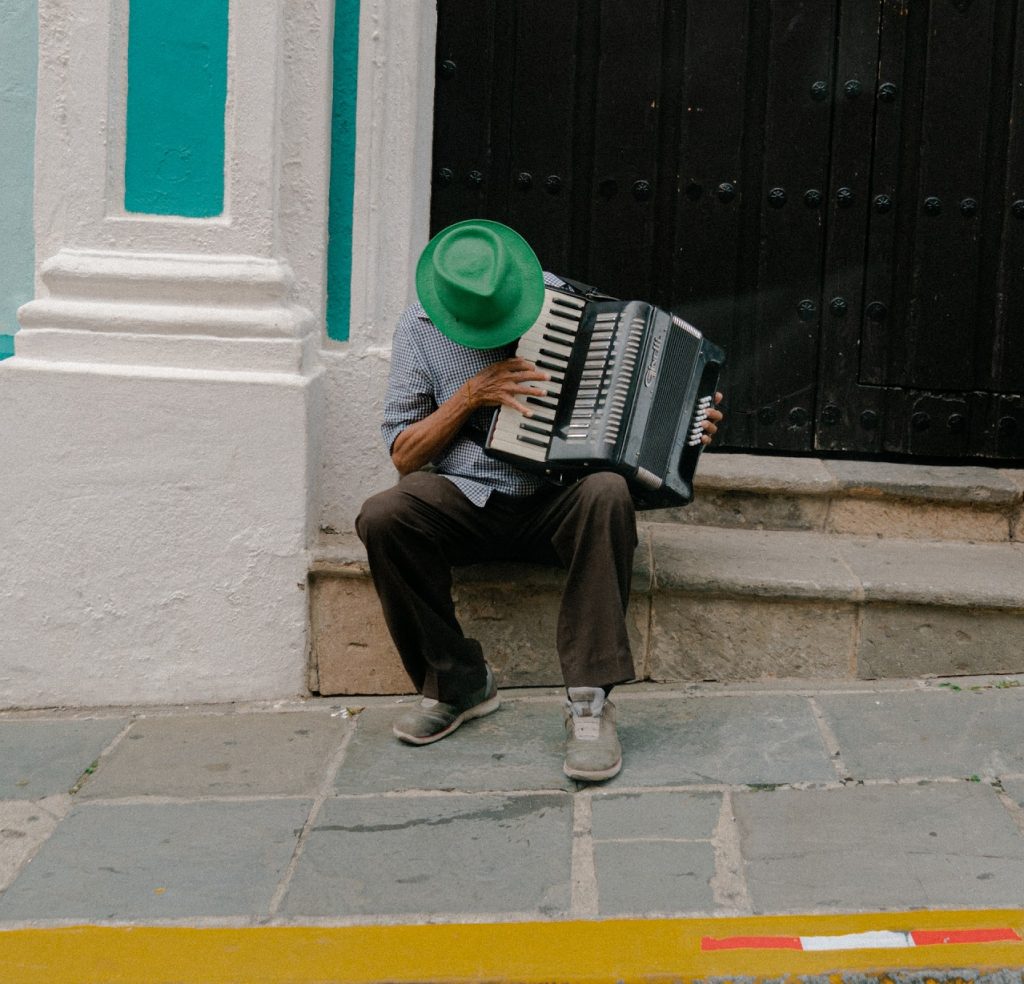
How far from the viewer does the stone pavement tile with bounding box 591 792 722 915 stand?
2770mm

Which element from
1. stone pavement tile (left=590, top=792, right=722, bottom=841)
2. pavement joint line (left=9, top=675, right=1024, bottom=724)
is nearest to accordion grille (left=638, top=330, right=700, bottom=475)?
pavement joint line (left=9, top=675, right=1024, bottom=724)

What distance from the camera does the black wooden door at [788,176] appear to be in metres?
4.20

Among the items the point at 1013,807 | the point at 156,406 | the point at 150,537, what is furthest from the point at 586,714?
the point at 156,406

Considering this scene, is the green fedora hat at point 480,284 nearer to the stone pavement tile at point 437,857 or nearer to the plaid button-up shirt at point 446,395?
the plaid button-up shirt at point 446,395

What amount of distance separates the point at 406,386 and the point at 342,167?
751 mm

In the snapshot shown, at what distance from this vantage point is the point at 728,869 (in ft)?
9.43

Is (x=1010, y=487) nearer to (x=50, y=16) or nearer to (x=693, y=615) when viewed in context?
(x=693, y=615)

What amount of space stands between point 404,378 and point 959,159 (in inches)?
72.5

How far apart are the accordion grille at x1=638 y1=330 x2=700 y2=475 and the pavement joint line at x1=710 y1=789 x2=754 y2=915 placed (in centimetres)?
84

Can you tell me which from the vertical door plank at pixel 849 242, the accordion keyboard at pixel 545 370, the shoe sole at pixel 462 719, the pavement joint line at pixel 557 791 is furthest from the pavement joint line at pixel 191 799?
the vertical door plank at pixel 849 242

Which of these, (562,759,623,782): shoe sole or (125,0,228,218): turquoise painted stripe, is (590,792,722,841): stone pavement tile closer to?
(562,759,623,782): shoe sole

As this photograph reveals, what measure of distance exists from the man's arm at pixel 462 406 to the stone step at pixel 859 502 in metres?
0.94

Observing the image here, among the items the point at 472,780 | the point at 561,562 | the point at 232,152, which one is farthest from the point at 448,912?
the point at 232,152

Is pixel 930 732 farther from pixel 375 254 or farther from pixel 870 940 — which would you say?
pixel 375 254
